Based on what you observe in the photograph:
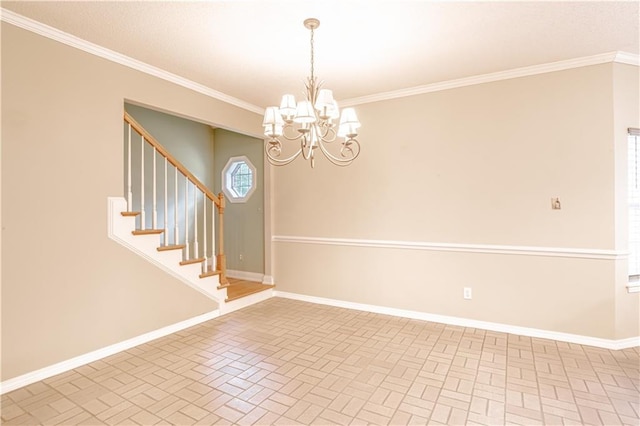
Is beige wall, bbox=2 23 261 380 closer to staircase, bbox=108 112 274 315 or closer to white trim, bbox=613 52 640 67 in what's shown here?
staircase, bbox=108 112 274 315

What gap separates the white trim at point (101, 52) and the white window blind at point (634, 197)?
4362 millimetres

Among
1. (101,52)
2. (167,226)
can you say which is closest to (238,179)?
(167,226)

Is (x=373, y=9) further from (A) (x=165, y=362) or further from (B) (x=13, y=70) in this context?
(A) (x=165, y=362)

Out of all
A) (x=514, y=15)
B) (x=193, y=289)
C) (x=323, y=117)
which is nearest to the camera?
(x=323, y=117)

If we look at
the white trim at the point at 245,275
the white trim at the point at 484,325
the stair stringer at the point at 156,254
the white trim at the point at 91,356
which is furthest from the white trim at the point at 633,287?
the white trim at the point at 245,275

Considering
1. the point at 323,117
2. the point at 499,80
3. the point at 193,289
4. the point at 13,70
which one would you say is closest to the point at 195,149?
the point at 193,289

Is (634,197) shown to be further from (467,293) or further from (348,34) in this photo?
(348,34)

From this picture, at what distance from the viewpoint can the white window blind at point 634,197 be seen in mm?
3287

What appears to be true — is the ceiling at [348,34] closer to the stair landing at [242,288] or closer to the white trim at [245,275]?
the stair landing at [242,288]

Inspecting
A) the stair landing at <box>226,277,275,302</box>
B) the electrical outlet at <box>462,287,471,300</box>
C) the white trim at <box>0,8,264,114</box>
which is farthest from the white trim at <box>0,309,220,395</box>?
the electrical outlet at <box>462,287,471,300</box>

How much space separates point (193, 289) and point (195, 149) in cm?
273

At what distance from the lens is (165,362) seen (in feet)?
9.59

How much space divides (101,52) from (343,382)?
11.3 feet

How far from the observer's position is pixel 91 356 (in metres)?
2.93
